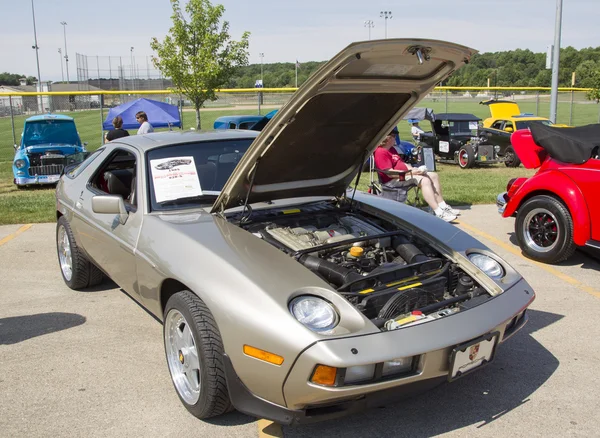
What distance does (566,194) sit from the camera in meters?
5.62

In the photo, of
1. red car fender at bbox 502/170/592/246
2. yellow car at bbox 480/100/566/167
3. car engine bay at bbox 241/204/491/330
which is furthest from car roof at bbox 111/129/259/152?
yellow car at bbox 480/100/566/167

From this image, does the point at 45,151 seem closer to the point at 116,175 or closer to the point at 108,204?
the point at 116,175

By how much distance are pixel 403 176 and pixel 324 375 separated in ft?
18.3

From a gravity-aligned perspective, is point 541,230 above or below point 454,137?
below

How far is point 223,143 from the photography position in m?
4.42

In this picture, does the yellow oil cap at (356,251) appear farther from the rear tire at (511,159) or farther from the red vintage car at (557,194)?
the rear tire at (511,159)

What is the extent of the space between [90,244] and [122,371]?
1.32 m

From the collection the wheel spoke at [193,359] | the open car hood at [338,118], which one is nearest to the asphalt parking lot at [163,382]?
the wheel spoke at [193,359]

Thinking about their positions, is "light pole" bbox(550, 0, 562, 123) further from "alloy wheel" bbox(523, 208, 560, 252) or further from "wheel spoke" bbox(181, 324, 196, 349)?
"wheel spoke" bbox(181, 324, 196, 349)

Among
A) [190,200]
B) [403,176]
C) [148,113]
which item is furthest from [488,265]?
[148,113]

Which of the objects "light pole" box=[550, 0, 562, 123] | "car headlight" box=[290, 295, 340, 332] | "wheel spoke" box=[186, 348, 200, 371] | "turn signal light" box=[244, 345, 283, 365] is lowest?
"wheel spoke" box=[186, 348, 200, 371]

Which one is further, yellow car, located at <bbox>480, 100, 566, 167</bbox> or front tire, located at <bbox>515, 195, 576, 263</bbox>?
yellow car, located at <bbox>480, 100, 566, 167</bbox>

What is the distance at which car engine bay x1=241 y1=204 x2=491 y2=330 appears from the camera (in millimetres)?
2990

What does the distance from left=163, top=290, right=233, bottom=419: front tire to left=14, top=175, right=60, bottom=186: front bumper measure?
1017 centimetres
